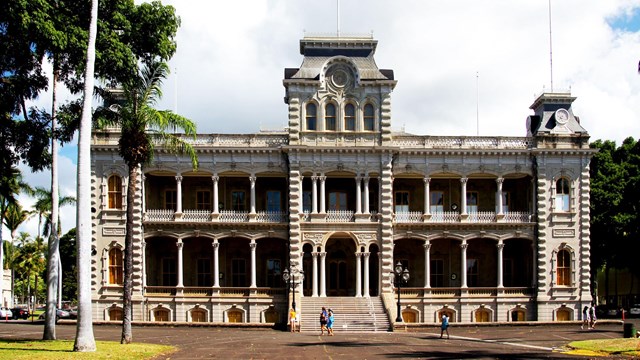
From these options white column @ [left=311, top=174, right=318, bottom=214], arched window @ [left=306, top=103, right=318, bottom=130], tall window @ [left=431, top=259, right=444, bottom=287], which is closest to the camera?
white column @ [left=311, top=174, right=318, bottom=214]

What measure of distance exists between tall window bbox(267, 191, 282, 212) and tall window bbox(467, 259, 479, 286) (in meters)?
13.4

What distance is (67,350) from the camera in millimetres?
29453

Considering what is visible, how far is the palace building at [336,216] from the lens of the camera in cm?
5288

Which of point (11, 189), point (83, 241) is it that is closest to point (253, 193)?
point (11, 189)

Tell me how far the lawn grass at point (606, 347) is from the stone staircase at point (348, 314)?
1356cm

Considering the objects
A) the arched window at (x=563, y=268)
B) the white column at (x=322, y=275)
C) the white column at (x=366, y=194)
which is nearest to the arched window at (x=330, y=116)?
the white column at (x=366, y=194)

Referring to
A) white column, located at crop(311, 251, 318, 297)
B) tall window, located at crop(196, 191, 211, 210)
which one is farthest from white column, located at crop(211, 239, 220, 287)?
white column, located at crop(311, 251, 318, 297)

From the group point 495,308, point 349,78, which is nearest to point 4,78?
point 349,78

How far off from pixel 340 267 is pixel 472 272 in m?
9.03

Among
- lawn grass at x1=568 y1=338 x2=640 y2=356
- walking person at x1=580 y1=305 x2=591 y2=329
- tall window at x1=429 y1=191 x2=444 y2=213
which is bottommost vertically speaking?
walking person at x1=580 y1=305 x2=591 y2=329

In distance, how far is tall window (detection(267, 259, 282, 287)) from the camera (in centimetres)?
5575

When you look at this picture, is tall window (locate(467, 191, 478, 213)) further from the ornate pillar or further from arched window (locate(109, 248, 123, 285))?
arched window (locate(109, 248, 123, 285))

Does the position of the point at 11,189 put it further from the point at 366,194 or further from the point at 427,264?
the point at 427,264

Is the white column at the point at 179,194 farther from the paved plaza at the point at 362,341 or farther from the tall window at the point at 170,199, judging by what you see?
the paved plaza at the point at 362,341
